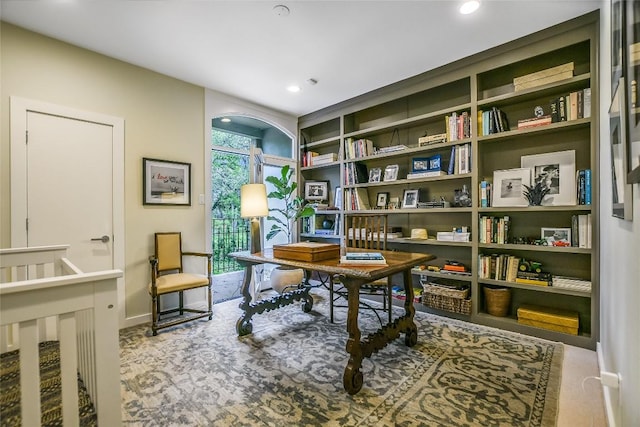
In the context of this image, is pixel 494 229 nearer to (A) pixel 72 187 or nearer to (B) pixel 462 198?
(B) pixel 462 198

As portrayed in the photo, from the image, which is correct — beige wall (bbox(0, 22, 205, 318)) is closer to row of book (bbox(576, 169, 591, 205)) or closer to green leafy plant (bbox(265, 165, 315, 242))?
green leafy plant (bbox(265, 165, 315, 242))

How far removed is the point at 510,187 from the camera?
278cm

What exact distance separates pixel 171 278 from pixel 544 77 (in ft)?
13.1

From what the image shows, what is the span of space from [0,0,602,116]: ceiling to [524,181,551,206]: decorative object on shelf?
1.36 meters

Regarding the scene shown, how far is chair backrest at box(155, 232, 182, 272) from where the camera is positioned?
3.06 meters

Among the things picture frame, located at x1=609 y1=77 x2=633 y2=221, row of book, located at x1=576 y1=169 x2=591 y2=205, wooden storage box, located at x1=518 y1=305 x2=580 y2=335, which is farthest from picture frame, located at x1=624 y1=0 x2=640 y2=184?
wooden storage box, located at x1=518 y1=305 x2=580 y2=335

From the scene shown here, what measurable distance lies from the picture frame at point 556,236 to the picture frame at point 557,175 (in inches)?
9.6

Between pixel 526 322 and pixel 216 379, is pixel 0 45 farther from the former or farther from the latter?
pixel 526 322

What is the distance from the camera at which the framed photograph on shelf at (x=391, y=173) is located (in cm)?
366

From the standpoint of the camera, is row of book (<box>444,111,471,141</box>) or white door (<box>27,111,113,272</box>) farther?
row of book (<box>444,111,471,141</box>)

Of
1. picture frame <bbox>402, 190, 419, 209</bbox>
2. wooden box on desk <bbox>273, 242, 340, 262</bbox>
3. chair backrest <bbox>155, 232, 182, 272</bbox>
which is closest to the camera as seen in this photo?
wooden box on desk <bbox>273, 242, 340, 262</bbox>

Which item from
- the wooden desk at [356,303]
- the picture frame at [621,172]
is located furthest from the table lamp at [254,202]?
the picture frame at [621,172]

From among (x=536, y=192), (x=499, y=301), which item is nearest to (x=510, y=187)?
(x=536, y=192)

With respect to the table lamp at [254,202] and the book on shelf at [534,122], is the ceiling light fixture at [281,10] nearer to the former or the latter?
the table lamp at [254,202]
